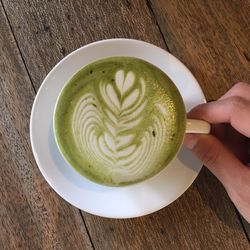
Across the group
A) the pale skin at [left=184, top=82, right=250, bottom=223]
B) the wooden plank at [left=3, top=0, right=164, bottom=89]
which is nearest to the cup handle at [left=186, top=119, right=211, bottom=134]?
the pale skin at [left=184, top=82, right=250, bottom=223]

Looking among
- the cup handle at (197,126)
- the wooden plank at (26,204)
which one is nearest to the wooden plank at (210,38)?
the cup handle at (197,126)

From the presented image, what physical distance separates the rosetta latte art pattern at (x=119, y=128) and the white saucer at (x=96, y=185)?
0.32 feet

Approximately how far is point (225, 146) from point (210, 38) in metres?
0.19

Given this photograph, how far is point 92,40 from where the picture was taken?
0.77m

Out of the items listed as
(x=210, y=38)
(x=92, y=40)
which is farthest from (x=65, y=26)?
(x=210, y=38)

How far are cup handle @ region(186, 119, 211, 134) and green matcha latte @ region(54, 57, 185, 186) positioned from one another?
0.7 inches

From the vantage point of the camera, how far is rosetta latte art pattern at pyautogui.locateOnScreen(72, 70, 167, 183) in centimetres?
60

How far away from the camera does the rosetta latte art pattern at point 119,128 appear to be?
60 centimetres

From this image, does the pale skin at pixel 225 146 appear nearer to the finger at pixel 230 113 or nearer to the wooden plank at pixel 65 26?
the finger at pixel 230 113

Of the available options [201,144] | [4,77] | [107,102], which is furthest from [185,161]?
[4,77]

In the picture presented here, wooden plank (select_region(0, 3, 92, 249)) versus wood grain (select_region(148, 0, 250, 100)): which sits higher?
wood grain (select_region(148, 0, 250, 100))

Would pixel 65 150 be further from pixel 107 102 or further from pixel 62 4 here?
pixel 62 4

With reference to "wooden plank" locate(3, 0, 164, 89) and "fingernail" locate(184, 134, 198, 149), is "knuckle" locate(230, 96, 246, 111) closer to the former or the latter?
"fingernail" locate(184, 134, 198, 149)

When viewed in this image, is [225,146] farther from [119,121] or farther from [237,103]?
[119,121]
